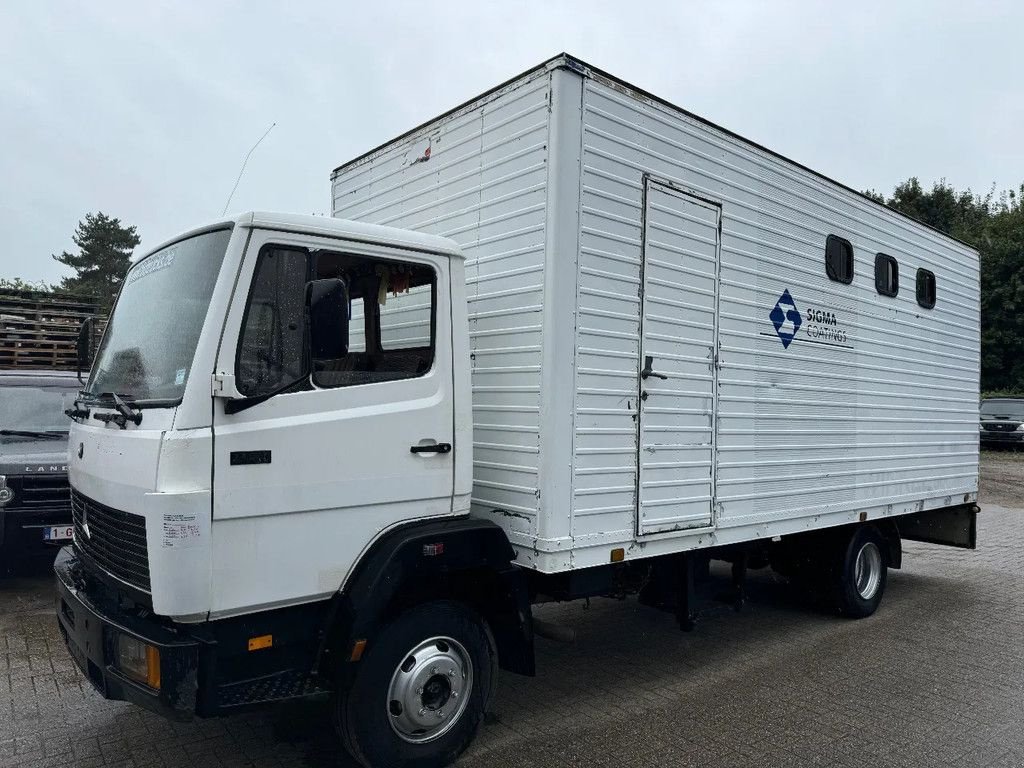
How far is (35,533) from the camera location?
6324 mm

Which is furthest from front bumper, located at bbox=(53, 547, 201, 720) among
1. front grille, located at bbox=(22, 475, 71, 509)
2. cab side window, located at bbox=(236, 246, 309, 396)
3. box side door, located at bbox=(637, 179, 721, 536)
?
front grille, located at bbox=(22, 475, 71, 509)

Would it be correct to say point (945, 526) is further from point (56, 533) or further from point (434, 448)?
point (56, 533)

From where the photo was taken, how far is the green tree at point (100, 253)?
41.3 meters

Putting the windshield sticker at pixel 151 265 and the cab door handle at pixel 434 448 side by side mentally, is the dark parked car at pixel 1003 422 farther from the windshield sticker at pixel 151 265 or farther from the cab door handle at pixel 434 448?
the windshield sticker at pixel 151 265

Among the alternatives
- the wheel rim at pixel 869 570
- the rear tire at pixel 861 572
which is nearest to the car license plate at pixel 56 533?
the rear tire at pixel 861 572

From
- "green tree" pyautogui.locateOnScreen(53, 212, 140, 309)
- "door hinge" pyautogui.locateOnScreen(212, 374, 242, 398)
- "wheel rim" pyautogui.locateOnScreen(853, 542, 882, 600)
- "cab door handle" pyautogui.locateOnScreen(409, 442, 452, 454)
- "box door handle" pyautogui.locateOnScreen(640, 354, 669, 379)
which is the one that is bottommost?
"wheel rim" pyautogui.locateOnScreen(853, 542, 882, 600)

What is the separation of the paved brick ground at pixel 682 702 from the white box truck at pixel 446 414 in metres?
0.57

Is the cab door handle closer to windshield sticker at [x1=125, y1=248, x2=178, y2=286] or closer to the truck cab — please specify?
the truck cab

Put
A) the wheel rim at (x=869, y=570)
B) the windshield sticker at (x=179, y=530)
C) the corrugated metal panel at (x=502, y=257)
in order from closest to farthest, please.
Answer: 1. the windshield sticker at (x=179, y=530)
2. the corrugated metal panel at (x=502, y=257)
3. the wheel rim at (x=869, y=570)

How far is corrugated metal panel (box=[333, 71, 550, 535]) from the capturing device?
12.8 ft

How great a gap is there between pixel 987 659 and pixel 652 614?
2.44 meters

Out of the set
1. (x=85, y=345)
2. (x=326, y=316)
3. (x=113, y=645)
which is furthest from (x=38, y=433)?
(x=326, y=316)

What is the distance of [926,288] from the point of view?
23.3 ft

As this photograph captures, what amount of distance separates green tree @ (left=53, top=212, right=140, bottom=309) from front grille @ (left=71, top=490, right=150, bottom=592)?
4198 centimetres
